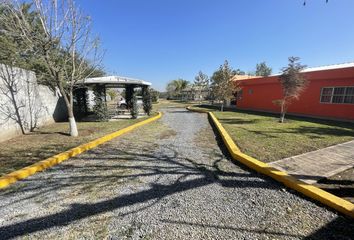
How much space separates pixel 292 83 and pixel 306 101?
5651mm

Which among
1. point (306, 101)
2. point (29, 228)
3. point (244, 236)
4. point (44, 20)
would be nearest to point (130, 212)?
point (29, 228)

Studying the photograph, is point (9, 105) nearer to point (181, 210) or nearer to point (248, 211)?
point (181, 210)

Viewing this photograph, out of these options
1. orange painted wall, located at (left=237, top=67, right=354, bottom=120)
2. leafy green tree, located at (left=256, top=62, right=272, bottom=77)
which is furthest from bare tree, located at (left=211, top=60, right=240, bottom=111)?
leafy green tree, located at (left=256, top=62, right=272, bottom=77)

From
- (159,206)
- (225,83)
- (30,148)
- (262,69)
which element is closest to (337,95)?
(225,83)

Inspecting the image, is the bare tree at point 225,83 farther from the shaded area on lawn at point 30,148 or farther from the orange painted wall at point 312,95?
the shaded area on lawn at point 30,148

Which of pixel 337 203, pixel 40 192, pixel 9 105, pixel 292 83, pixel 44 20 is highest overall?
pixel 44 20

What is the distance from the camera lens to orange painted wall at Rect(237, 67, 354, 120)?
12055 mm

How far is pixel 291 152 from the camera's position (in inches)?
205

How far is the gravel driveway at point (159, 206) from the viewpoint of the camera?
2.40m

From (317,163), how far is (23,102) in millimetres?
10537

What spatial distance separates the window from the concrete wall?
17.3m

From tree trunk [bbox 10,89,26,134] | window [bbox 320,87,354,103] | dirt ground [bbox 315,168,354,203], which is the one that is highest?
window [bbox 320,87,354,103]

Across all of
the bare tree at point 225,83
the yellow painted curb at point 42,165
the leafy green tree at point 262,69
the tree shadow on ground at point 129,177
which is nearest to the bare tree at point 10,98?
the yellow painted curb at point 42,165

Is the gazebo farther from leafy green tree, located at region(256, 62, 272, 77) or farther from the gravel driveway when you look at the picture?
leafy green tree, located at region(256, 62, 272, 77)
